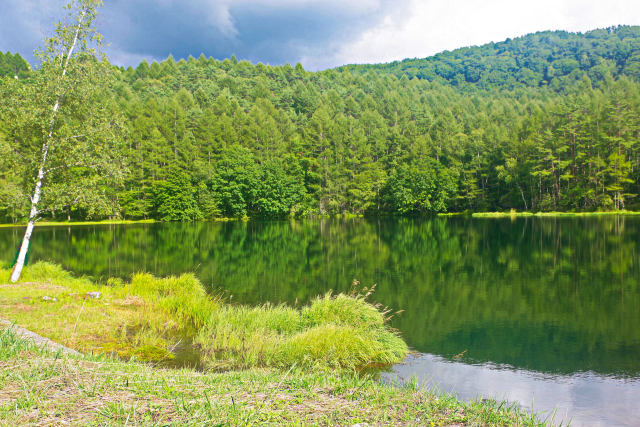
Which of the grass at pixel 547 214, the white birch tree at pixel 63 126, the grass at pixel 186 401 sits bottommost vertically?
the grass at pixel 186 401

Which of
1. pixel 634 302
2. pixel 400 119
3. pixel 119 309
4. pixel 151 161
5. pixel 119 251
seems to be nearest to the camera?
pixel 119 309

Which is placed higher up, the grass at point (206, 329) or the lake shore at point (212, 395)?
the lake shore at point (212, 395)

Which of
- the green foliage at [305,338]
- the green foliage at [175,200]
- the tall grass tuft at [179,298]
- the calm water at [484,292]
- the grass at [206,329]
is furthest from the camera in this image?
the green foliage at [175,200]

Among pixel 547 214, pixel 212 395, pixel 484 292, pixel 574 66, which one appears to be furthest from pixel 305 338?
pixel 574 66

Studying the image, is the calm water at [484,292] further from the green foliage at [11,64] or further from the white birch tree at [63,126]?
the green foliage at [11,64]

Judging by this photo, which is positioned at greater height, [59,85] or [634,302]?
[59,85]

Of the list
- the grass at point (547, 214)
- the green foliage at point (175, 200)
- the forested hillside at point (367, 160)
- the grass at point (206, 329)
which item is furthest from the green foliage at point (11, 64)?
the grass at point (206, 329)

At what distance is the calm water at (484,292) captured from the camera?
8.84 m

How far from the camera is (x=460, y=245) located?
111 ft

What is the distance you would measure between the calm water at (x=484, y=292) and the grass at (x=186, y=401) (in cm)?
365

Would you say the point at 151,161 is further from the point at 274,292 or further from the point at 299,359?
the point at 299,359

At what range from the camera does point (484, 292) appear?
17375mm

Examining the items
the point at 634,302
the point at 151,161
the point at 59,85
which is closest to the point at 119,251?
the point at 59,85

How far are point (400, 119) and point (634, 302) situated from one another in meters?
121
